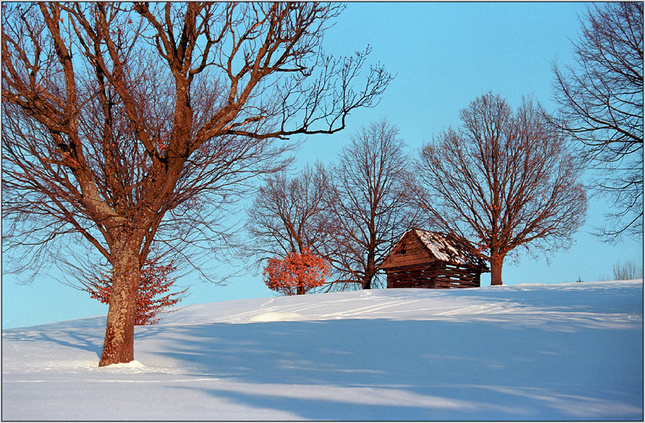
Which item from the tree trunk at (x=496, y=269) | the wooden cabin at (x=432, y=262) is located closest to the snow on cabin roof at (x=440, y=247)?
the wooden cabin at (x=432, y=262)

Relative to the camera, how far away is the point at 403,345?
8.26m

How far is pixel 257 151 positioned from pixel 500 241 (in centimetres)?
1339

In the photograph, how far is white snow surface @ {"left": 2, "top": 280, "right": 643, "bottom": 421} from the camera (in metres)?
4.20

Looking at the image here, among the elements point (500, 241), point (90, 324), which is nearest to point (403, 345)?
point (90, 324)

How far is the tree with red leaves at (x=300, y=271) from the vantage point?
74.9 feet

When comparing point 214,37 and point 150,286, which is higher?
point 214,37

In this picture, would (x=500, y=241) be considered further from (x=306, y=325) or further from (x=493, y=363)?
(x=493, y=363)

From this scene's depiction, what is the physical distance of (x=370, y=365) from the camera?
7.27 m

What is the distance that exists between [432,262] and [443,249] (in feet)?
3.49

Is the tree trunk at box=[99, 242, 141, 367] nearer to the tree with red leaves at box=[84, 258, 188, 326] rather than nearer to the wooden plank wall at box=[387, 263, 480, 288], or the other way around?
the tree with red leaves at box=[84, 258, 188, 326]

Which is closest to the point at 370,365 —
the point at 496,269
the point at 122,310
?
the point at 122,310

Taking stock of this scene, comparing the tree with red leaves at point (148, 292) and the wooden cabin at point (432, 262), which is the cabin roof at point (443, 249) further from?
the tree with red leaves at point (148, 292)

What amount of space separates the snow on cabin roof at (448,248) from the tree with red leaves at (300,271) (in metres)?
4.67

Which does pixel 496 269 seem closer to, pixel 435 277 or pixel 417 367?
pixel 435 277
